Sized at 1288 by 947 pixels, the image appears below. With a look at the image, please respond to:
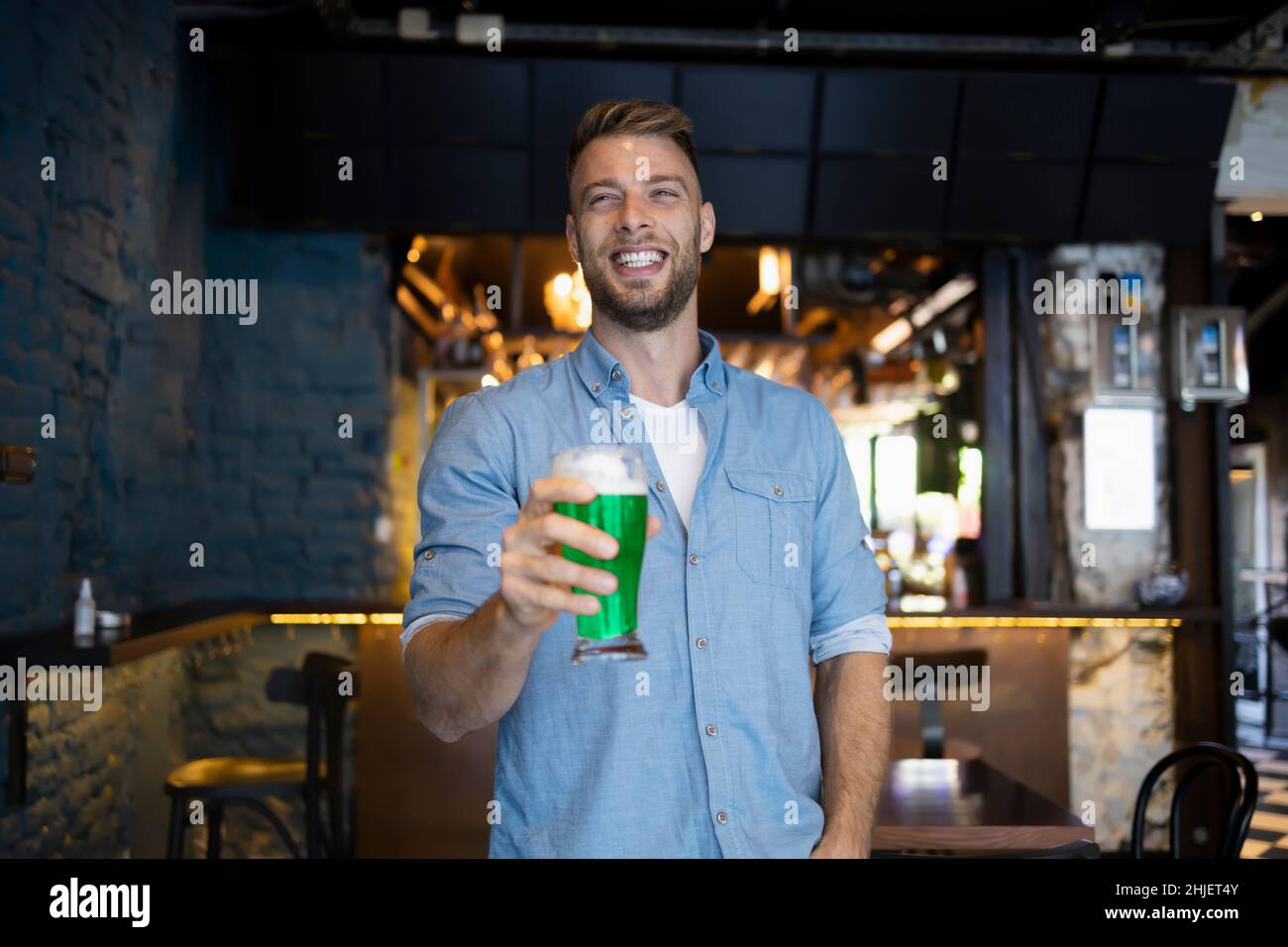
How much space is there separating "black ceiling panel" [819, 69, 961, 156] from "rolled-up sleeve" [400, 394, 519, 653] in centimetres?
362

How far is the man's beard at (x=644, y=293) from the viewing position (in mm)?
1466

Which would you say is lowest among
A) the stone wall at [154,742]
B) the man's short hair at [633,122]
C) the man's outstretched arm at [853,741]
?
the stone wall at [154,742]

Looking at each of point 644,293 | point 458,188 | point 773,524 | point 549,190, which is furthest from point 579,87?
point 773,524

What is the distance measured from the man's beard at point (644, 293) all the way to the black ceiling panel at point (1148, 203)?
391 centimetres

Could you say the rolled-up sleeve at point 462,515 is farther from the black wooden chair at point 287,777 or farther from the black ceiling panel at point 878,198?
the black ceiling panel at point 878,198

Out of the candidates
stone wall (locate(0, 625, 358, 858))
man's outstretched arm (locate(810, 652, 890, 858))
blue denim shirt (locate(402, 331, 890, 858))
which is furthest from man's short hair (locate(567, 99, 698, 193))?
stone wall (locate(0, 625, 358, 858))

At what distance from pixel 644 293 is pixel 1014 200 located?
3813 millimetres

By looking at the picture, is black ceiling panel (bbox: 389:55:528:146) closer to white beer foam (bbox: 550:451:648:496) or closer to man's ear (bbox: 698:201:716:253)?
man's ear (bbox: 698:201:716:253)

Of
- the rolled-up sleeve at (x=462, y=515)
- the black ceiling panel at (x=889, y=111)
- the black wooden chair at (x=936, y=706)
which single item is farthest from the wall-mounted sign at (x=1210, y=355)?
the rolled-up sleeve at (x=462, y=515)

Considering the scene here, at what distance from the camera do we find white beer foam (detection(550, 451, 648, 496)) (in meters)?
0.97

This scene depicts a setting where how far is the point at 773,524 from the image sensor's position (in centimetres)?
147

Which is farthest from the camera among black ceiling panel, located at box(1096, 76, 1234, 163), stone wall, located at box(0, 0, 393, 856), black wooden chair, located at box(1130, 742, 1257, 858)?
black ceiling panel, located at box(1096, 76, 1234, 163)

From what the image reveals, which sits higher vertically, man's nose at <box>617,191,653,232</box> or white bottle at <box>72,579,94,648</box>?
man's nose at <box>617,191,653,232</box>
